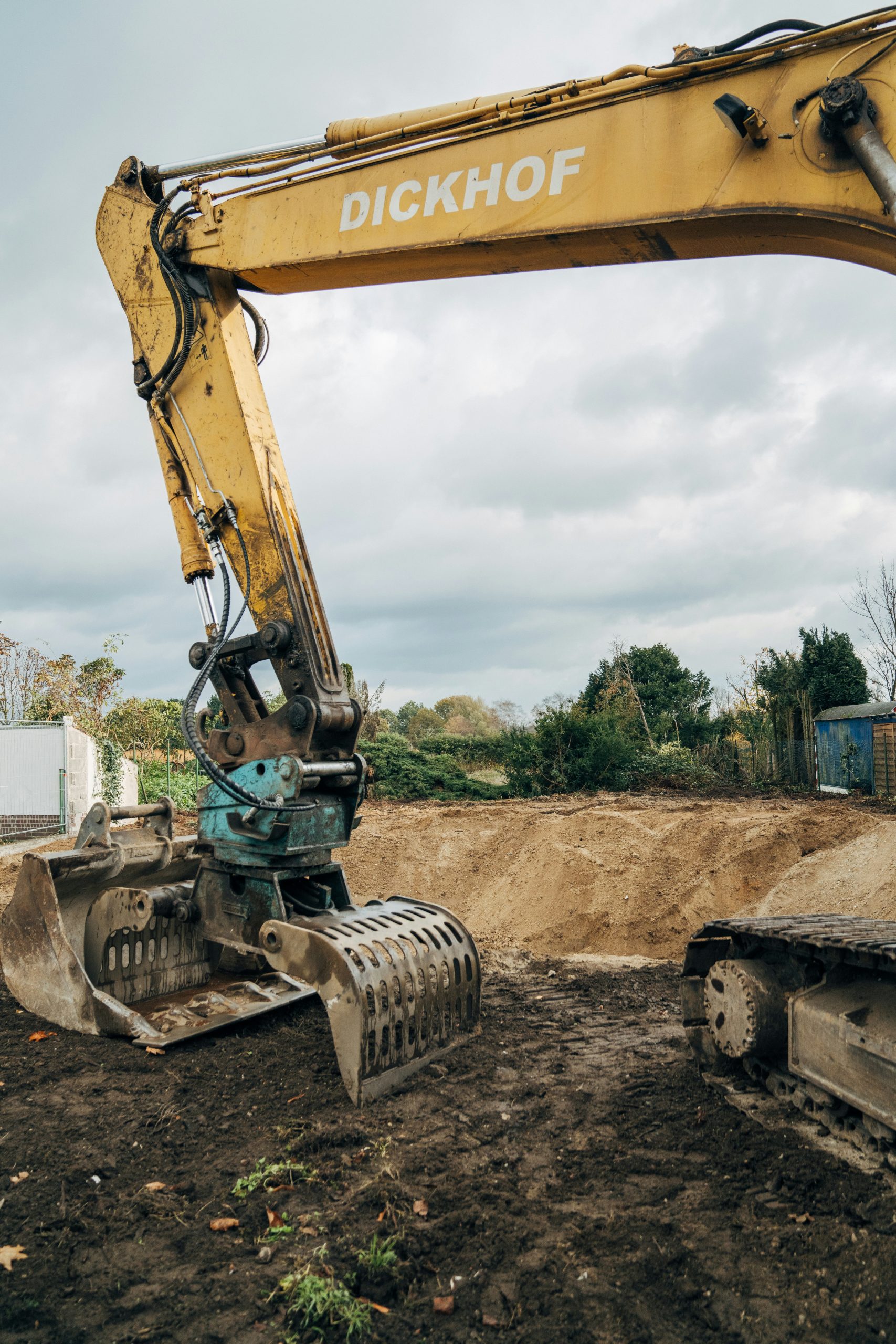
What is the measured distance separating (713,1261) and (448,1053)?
6.15 feet

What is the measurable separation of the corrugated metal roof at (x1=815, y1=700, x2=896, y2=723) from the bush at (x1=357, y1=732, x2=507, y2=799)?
663 centimetres

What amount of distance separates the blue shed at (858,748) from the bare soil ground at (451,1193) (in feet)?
39.5

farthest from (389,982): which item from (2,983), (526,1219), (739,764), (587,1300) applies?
(739,764)

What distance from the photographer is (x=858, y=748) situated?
1670 centimetres

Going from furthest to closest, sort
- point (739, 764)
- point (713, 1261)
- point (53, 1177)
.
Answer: point (739, 764) < point (53, 1177) < point (713, 1261)

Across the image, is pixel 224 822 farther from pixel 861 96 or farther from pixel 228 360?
pixel 861 96

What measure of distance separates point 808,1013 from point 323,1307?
6.95ft

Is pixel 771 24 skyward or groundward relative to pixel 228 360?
skyward

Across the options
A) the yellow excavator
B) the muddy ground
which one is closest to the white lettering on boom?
the yellow excavator

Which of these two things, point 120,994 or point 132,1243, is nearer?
point 132,1243

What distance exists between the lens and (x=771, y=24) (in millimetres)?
3369

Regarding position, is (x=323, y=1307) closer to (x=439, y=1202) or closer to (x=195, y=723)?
(x=439, y=1202)

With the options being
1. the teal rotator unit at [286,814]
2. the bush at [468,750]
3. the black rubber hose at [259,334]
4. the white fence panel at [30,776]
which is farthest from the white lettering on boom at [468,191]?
the bush at [468,750]

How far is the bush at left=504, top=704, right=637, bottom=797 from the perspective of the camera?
16453mm
